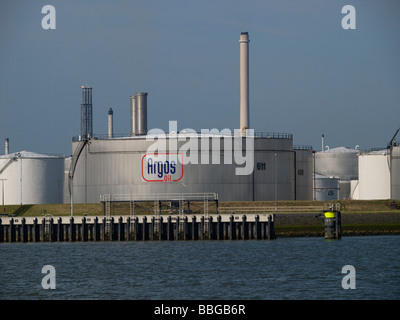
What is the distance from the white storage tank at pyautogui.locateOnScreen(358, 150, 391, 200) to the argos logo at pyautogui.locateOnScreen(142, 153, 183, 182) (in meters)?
30.2

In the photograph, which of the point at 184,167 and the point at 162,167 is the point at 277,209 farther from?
the point at 162,167

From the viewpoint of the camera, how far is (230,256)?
231 ft

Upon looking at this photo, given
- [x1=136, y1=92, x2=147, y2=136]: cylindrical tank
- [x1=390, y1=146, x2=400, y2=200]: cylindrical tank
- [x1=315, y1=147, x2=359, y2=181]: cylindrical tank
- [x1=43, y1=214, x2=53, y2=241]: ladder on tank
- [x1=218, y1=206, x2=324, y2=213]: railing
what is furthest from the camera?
[x1=315, y1=147, x2=359, y2=181]: cylindrical tank

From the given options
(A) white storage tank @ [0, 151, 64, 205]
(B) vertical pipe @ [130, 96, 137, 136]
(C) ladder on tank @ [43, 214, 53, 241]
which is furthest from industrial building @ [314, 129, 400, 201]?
(C) ladder on tank @ [43, 214, 53, 241]

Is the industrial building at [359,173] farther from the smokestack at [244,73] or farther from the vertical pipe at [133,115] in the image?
the vertical pipe at [133,115]

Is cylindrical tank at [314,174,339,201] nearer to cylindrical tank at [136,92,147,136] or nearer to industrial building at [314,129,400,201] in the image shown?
industrial building at [314,129,400,201]

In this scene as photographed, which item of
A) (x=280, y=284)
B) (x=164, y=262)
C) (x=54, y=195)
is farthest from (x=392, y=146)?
(x=280, y=284)

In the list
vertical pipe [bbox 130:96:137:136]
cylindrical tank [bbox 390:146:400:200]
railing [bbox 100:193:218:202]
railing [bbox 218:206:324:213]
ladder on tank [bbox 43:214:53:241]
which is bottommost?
ladder on tank [bbox 43:214:53:241]

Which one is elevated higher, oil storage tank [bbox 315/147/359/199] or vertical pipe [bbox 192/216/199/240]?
oil storage tank [bbox 315/147/359/199]

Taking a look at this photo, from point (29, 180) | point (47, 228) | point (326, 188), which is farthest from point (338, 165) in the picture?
point (47, 228)

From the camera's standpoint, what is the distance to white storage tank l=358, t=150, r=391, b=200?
116 metres

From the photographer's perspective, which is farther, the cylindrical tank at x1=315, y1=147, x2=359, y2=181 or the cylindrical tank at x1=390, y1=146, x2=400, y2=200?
the cylindrical tank at x1=315, y1=147, x2=359, y2=181

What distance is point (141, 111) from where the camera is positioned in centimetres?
13912
